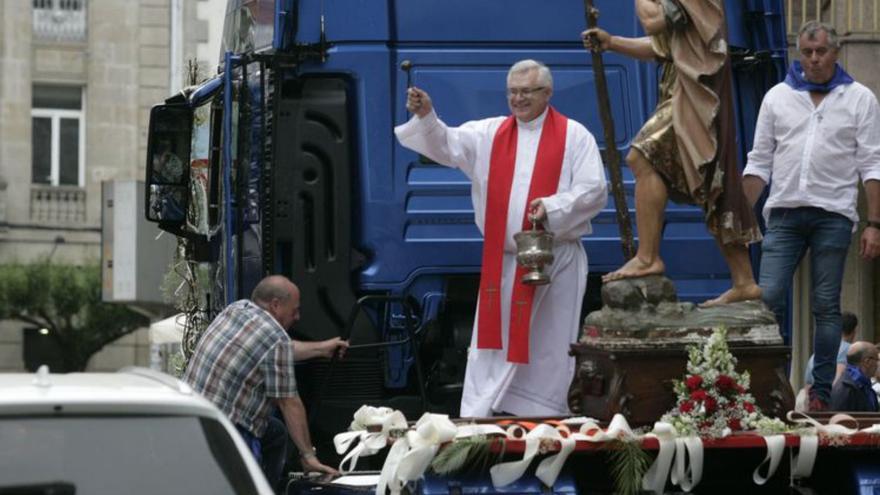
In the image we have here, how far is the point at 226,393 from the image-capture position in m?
8.95

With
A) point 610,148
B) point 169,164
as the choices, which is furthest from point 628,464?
point 169,164

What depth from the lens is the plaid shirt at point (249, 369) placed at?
29.2ft

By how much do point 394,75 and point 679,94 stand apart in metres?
2.32

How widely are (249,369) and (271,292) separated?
0.35 metres

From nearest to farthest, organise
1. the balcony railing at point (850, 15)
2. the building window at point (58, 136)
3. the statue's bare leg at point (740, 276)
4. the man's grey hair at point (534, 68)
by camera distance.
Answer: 1. the statue's bare leg at point (740, 276)
2. the man's grey hair at point (534, 68)
3. the balcony railing at point (850, 15)
4. the building window at point (58, 136)

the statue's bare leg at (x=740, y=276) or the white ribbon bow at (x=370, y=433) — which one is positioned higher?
the statue's bare leg at (x=740, y=276)

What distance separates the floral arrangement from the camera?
23.9ft

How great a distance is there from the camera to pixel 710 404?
7.28 m

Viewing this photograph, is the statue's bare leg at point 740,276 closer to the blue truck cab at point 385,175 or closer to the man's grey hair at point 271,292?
the blue truck cab at point 385,175

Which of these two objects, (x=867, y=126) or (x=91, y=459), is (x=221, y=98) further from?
(x=91, y=459)

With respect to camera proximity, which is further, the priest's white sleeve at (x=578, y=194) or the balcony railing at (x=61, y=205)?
the balcony railing at (x=61, y=205)

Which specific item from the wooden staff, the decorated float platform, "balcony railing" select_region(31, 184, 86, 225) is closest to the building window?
"balcony railing" select_region(31, 184, 86, 225)

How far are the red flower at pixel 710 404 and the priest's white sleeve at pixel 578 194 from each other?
151 cm

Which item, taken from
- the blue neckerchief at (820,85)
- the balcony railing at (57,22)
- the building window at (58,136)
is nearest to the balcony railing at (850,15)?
the blue neckerchief at (820,85)
